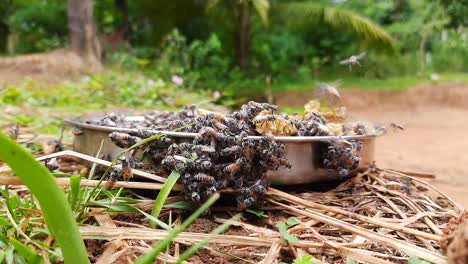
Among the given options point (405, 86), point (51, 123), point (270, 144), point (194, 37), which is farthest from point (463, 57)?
point (270, 144)

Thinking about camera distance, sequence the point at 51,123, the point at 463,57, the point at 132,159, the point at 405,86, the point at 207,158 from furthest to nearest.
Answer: the point at 463,57 < the point at 405,86 < the point at 51,123 < the point at 132,159 < the point at 207,158

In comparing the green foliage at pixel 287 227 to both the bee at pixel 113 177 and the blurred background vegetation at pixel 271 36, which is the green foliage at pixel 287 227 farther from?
the blurred background vegetation at pixel 271 36

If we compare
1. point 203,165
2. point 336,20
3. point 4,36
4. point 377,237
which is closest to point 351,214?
point 377,237

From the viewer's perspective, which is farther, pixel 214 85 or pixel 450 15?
pixel 450 15

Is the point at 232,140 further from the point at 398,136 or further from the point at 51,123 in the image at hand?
the point at 398,136

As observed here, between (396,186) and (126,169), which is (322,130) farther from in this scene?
(126,169)

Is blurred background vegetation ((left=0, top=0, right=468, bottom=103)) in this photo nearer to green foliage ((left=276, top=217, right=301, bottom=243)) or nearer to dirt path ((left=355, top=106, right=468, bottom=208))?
dirt path ((left=355, top=106, right=468, bottom=208))
